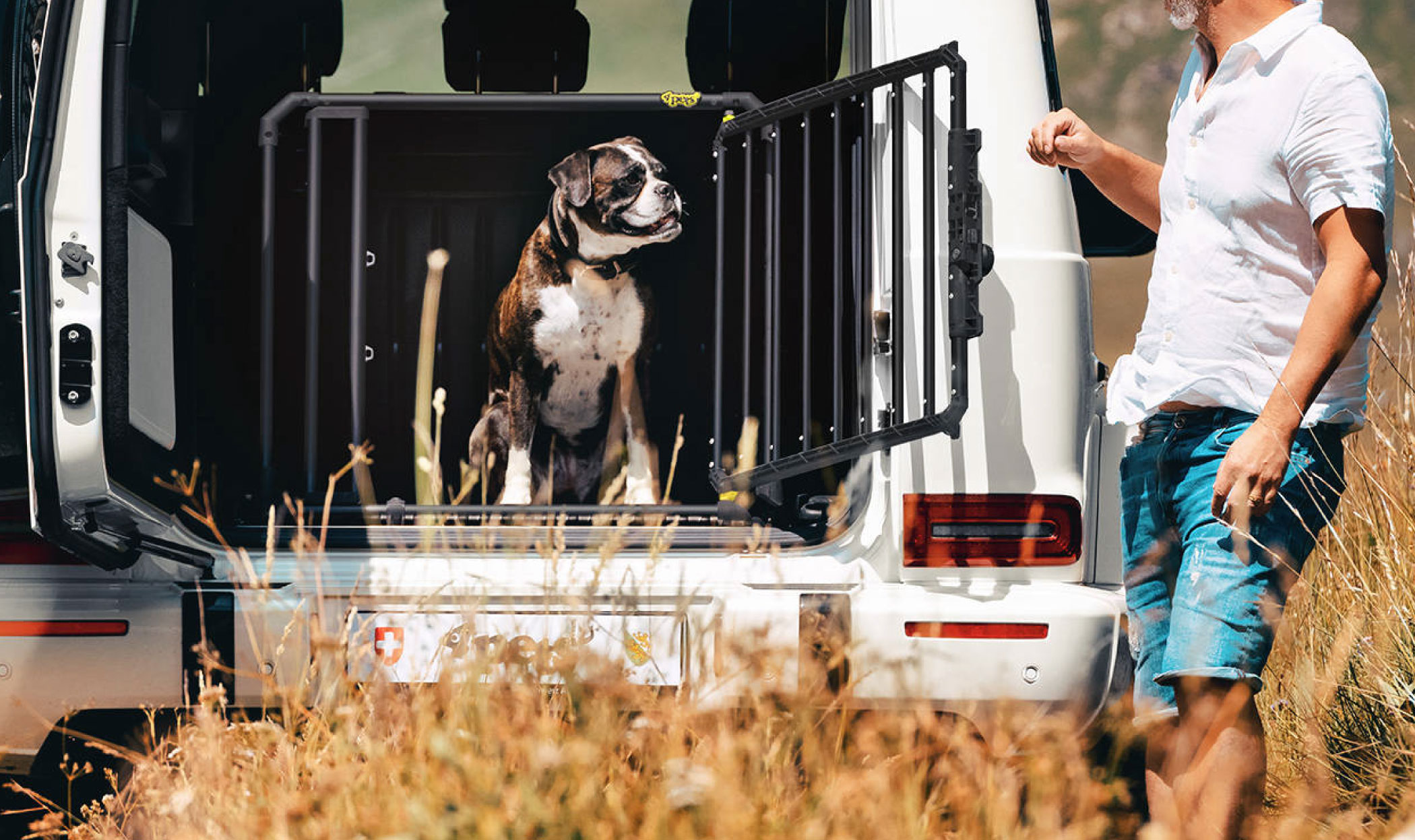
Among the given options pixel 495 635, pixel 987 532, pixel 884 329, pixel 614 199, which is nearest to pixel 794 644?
pixel 987 532

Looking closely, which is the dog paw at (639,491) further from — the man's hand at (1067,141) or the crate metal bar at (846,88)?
the man's hand at (1067,141)

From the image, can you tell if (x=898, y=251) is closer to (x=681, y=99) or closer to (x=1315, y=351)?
(x=1315, y=351)

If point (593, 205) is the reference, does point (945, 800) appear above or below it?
below

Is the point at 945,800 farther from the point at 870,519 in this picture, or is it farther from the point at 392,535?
the point at 392,535

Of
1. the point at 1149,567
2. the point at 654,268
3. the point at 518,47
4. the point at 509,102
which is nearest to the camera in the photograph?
the point at 1149,567

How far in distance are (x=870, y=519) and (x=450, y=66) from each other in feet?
8.00

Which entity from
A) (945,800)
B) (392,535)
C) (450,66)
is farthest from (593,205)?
(945,800)

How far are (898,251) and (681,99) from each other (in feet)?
5.00

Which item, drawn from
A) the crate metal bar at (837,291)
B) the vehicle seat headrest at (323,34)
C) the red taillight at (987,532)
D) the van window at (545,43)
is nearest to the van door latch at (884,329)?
the crate metal bar at (837,291)

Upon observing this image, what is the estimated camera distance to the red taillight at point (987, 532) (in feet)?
8.61

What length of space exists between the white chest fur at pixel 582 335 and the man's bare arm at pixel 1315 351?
2.74m

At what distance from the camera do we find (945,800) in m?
1.99

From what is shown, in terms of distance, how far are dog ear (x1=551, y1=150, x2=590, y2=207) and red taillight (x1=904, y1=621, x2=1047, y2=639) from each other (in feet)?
7.14

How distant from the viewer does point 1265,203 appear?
6.98ft
